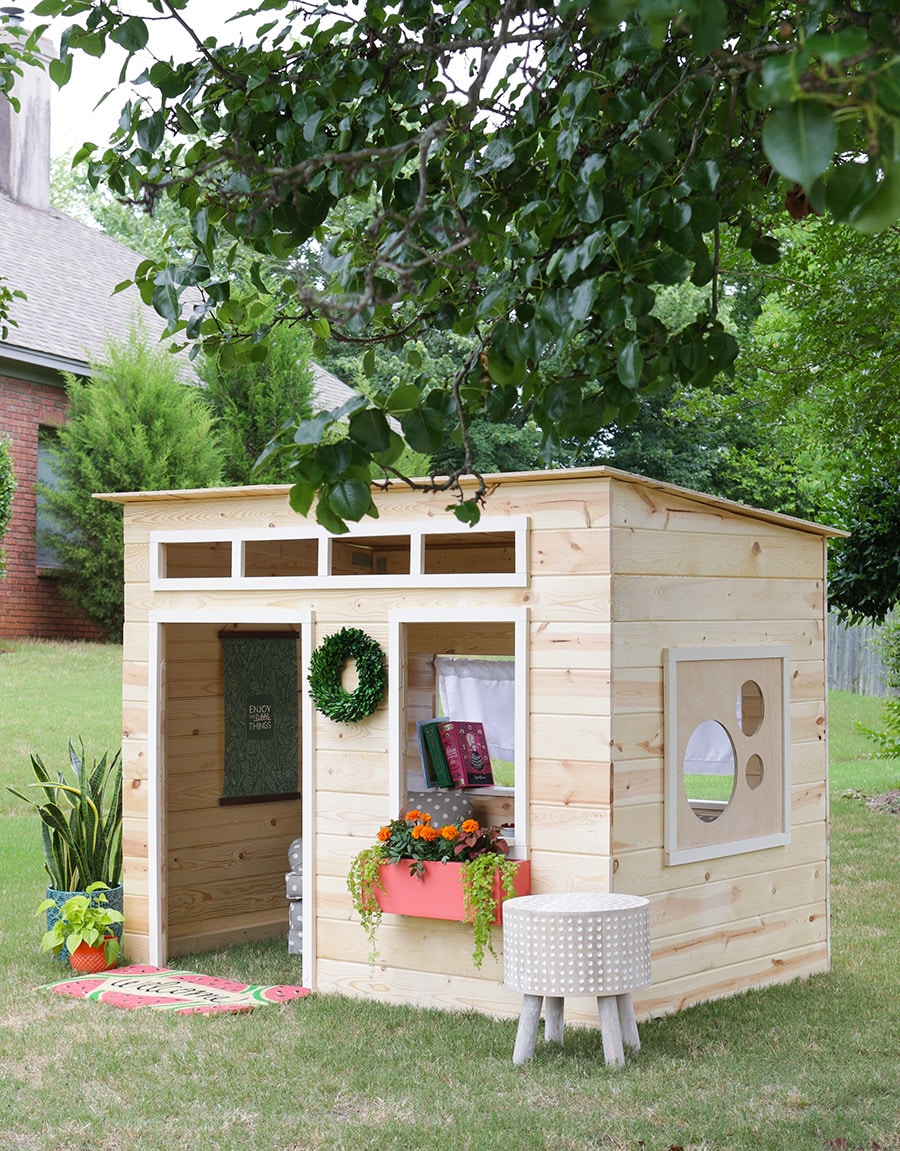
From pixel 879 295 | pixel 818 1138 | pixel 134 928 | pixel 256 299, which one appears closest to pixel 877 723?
pixel 879 295

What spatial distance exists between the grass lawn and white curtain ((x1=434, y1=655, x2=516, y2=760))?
2267mm

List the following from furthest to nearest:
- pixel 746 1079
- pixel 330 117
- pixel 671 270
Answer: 1. pixel 746 1079
2. pixel 330 117
3. pixel 671 270

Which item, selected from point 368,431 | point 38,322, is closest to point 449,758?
point 368,431

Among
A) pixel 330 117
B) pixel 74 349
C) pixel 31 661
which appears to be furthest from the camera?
pixel 74 349

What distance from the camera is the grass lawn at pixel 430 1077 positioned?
15.0 feet

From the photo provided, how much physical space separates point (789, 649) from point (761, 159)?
3.52 m

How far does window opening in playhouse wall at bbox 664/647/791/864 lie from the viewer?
610cm

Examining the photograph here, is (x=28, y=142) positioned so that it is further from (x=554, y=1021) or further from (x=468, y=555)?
(x=554, y=1021)

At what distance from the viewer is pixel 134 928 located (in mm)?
7211

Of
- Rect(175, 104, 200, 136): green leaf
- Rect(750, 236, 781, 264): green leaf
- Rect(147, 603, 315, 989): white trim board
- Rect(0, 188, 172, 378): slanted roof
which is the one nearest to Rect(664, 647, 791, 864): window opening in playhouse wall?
Rect(147, 603, 315, 989): white trim board

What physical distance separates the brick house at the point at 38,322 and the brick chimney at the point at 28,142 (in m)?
0.02

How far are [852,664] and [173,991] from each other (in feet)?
51.5

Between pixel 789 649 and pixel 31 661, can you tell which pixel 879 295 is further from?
pixel 31 661

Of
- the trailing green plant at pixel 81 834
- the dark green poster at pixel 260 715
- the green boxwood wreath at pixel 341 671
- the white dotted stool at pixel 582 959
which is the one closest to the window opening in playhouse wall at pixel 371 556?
the dark green poster at pixel 260 715
